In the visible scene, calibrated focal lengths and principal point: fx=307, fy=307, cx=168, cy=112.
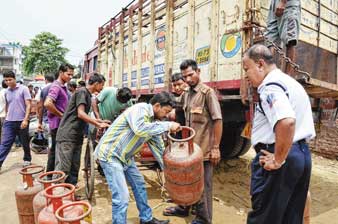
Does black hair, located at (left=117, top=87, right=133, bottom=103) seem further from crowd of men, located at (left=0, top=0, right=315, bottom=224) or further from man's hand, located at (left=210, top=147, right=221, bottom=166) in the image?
man's hand, located at (left=210, top=147, right=221, bottom=166)

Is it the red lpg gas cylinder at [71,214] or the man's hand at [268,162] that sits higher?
the man's hand at [268,162]

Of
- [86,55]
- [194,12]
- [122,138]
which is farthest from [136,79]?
[86,55]

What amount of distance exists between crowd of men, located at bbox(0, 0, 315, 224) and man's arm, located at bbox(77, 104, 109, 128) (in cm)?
1

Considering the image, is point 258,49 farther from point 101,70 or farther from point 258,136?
point 101,70

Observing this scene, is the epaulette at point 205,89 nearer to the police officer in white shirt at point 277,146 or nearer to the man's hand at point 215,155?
the man's hand at point 215,155

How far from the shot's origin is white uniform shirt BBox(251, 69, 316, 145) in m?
1.73

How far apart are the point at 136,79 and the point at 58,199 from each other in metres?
4.14

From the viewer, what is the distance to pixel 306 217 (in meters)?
2.62

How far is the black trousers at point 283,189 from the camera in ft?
6.11

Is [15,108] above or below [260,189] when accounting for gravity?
above

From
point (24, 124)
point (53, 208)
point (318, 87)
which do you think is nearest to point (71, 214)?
point (53, 208)

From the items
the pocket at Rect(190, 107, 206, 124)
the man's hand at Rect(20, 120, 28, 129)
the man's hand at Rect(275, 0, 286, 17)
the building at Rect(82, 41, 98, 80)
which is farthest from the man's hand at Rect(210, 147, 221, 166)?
the building at Rect(82, 41, 98, 80)

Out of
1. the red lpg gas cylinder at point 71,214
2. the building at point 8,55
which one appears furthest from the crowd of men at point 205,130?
the building at point 8,55

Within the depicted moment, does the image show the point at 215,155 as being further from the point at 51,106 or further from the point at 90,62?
the point at 90,62
